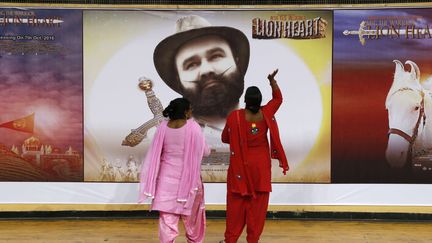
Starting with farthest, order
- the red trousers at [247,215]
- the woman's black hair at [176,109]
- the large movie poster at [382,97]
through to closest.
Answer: the large movie poster at [382,97], the red trousers at [247,215], the woman's black hair at [176,109]

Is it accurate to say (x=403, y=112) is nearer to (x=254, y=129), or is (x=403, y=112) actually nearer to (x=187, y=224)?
(x=254, y=129)

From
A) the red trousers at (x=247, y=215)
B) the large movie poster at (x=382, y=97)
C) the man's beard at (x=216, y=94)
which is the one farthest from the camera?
the man's beard at (x=216, y=94)

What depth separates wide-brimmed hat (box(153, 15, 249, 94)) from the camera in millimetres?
6539

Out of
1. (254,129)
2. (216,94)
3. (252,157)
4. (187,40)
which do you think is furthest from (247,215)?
(187,40)

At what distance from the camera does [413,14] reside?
254 inches

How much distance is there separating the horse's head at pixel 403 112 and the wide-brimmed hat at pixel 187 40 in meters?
1.72

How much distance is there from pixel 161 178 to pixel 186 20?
7.34 feet

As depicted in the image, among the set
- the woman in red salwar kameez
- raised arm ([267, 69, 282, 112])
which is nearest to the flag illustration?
the woman in red salwar kameez

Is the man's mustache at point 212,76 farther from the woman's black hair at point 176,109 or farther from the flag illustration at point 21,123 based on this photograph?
the flag illustration at point 21,123

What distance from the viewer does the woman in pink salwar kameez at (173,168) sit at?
4988 millimetres

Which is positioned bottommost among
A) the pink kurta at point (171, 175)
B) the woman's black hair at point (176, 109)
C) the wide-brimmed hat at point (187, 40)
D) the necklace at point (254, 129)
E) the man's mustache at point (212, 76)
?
the pink kurta at point (171, 175)

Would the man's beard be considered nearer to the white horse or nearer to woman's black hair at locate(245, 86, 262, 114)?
woman's black hair at locate(245, 86, 262, 114)

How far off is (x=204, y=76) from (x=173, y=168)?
72.6 inches

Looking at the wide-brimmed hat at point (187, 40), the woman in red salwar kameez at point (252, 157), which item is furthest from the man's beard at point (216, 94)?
the woman in red salwar kameez at point (252, 157)
